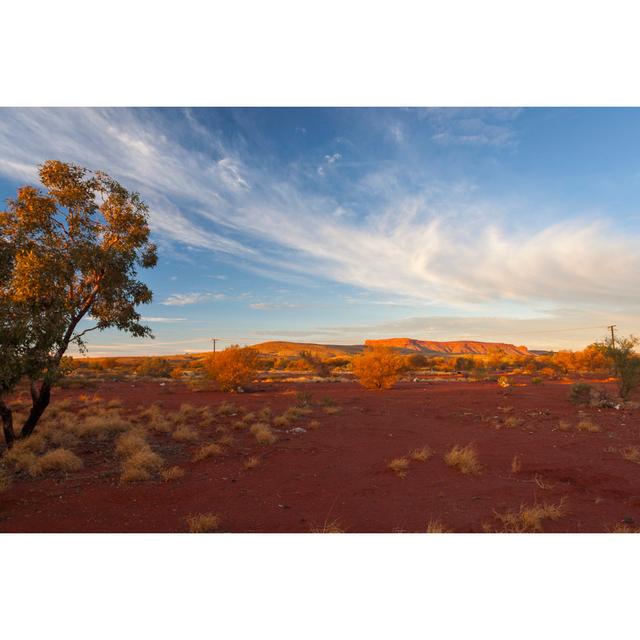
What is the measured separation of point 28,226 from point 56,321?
9.90 feet

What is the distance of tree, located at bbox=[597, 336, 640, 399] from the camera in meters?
20.1

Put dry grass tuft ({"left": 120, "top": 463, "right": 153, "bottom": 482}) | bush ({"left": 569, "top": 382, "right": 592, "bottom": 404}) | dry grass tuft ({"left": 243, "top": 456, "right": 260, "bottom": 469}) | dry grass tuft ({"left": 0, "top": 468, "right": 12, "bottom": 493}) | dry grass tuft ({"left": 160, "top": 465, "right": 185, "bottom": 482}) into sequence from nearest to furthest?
dry grass tuft ({"left": 0, "top": 468, "right": 12, "bottom": 493}), dry grass tuft ({"left": 120, "top": 463, "right": 153, "bottom": 482}), dry grass tuft ({"left": 160, "top": 465, "right": 185, "bottom": 482}), dry grass tuft ({"left": 243, "top": 456, "right": 260, "bottom": 469}), bush ({"left": 569, "top": 382, "right": 592, "bottom": 404})

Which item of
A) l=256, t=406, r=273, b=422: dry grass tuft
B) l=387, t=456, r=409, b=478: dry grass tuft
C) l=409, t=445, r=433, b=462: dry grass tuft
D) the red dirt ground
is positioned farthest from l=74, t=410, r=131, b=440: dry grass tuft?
l=409, t=445, r=433, b=462: dry grass tuft

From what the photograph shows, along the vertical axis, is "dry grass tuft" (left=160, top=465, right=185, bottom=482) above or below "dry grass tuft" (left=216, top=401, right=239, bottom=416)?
above

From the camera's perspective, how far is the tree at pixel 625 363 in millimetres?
20141

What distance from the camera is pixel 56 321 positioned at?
8297 millimetres

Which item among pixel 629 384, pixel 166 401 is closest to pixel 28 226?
pixel 166 401

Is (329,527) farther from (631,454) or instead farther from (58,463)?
(631,454)

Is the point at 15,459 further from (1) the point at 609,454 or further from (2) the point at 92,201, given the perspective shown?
(1) the point at 609,454

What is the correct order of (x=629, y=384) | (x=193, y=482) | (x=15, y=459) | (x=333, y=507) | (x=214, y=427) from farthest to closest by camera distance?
(x=629, y=384)
(x=214, y=427)
(x=15, y=459)
(x=193, y=482)
(x=333, y=507)

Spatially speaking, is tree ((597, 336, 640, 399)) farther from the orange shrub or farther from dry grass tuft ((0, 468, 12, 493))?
dry grass tuft ((0, 468, 12, 493))

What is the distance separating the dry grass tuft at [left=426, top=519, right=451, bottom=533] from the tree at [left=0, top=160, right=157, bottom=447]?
25.2 ft

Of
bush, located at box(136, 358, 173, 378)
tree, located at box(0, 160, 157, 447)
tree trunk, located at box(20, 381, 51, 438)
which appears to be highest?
tree, located at box(0, 160, 157, 447)

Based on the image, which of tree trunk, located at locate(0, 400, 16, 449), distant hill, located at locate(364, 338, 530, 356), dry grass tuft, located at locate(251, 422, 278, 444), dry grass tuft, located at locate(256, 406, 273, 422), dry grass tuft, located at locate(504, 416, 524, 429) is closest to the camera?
tree trunk, located at locate(0, 400, 16, 449)
